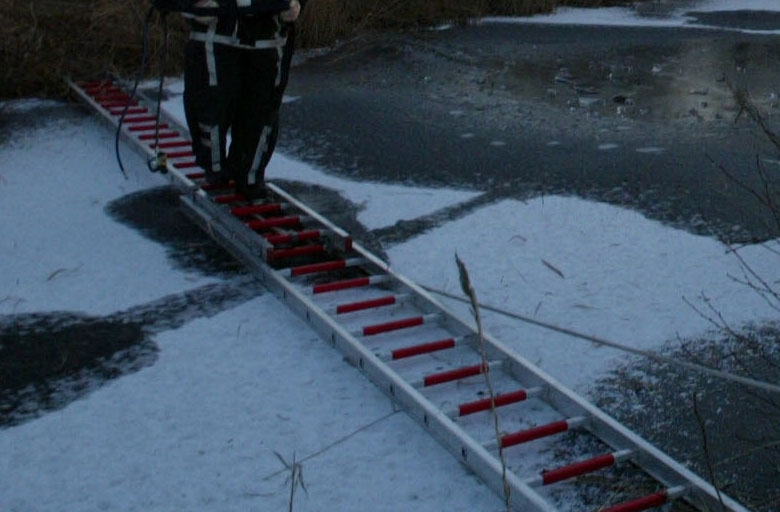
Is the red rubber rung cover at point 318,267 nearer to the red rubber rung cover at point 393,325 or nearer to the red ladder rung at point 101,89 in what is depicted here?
the red rubber rung cover at point 393,325

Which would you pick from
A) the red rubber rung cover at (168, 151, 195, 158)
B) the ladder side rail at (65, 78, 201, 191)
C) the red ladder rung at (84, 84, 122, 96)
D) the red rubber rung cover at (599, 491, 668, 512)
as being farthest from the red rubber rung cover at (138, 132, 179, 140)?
the red rubber rung cover at (599, 491, 668, 512)

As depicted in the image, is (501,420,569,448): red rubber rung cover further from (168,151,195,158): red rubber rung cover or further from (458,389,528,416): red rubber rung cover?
(168,151,195,158): red rubber rung cover

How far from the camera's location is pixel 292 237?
5684mm

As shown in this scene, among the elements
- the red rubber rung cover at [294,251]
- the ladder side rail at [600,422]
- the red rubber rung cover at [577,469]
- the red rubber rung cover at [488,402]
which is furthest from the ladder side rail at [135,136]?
the red rubber rung cover at [577,469]

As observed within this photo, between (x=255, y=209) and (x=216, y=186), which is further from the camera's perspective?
(x=216, y=186)

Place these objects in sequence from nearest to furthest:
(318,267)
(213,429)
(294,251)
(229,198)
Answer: (213,429)
(318,267)
(294,251)
(229,198)

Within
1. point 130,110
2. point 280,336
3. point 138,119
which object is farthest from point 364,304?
point 130,110

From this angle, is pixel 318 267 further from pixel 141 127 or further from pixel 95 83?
pixel 95 83

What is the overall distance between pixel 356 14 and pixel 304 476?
892 cm

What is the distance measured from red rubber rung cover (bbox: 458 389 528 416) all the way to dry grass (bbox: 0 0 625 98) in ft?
19.8

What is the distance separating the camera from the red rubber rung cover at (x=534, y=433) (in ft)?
12.2

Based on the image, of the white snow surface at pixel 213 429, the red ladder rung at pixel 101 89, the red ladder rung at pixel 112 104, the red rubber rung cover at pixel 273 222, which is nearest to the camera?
the white snow surface at pixel 213 429

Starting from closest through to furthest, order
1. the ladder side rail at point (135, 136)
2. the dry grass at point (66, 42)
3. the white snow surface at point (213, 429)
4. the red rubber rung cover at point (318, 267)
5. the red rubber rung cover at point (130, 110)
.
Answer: the white snow surface at point (213, 429)
the red rubber rung cover at point (318, 267)
the ladder side rail at point (135, 136)
the red rubber rung cover at point (130, 110)
the dry grass at point (66, 42)

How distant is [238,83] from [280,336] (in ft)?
5.55
